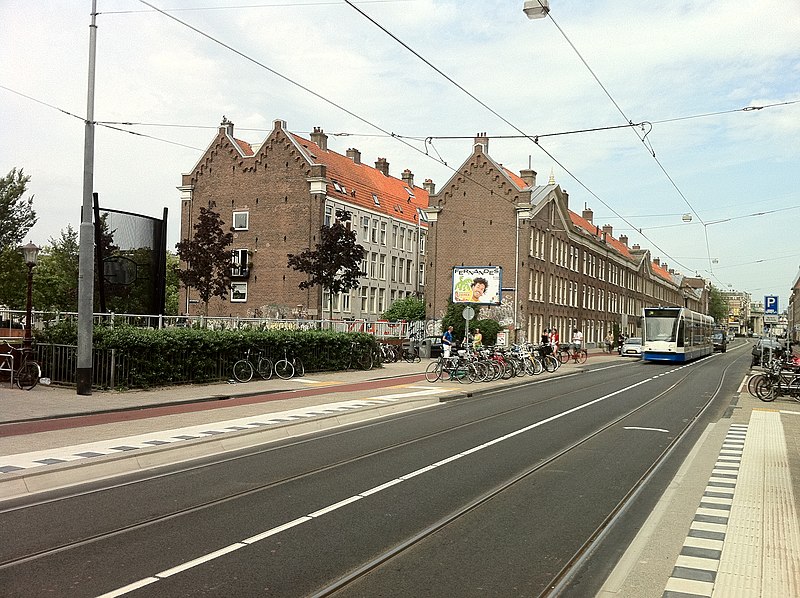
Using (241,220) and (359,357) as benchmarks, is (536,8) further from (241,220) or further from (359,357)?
(241,220)

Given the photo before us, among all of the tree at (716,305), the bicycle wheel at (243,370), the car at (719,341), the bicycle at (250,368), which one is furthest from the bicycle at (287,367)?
the tree at (716,305)

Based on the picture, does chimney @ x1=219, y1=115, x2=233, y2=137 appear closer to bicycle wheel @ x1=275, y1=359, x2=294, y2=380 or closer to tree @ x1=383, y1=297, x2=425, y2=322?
tree @ x1=383, y1=297, x2=425, y2=322

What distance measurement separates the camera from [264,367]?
77.3 ft

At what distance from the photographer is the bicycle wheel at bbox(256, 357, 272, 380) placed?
23359mm

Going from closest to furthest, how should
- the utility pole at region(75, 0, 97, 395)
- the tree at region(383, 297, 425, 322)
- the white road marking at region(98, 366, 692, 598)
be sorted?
the white road marking at region(98, 366, 692, 598), the utility pole at region(75, 0, 97, 395), the tree at region(383, 297, 425, 322)

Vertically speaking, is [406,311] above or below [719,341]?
above

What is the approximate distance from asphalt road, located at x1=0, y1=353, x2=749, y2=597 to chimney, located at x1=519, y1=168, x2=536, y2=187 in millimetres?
48735

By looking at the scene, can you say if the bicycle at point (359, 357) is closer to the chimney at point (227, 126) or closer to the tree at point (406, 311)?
the tree at point (406, 311)

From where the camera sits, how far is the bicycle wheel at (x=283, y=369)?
2447cm

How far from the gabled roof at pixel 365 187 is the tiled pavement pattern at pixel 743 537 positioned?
46744mm

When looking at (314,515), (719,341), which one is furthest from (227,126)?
(719,341)

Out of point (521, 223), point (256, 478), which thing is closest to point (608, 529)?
point (256, 478)

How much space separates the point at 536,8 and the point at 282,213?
42.1 meters

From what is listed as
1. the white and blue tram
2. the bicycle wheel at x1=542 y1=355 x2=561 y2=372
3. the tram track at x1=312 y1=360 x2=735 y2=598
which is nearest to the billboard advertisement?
the white and blue tram
